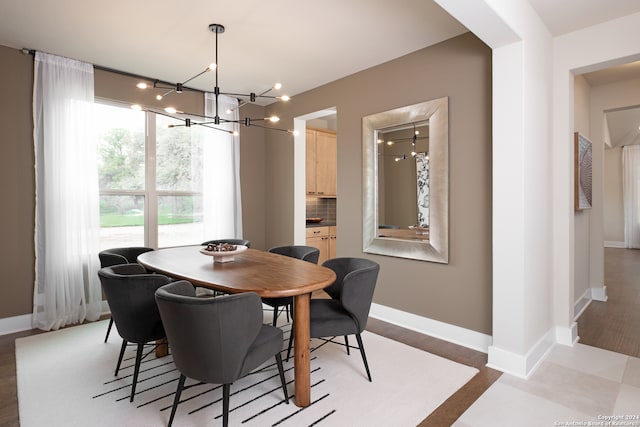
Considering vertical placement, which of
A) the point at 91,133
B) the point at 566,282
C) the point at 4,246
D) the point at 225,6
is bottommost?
the point at 566,282

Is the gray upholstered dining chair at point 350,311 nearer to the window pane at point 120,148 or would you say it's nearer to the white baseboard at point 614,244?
the window pane at point 120,148

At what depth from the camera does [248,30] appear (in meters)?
3.02

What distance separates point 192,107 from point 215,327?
3.77m

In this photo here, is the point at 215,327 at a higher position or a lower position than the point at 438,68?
lower

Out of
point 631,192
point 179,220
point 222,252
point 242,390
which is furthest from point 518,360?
point 631,192

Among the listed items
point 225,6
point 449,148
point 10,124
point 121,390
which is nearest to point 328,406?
point 121,390

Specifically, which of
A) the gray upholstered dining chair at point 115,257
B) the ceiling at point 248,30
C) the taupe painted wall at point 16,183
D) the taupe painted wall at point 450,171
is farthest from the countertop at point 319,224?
the taupe painted wall at point 16,183

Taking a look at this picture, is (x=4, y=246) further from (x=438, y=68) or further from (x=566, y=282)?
(x=566, y=282)

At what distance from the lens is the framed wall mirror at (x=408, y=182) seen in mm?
3279

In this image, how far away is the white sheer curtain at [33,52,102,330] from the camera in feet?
11.6

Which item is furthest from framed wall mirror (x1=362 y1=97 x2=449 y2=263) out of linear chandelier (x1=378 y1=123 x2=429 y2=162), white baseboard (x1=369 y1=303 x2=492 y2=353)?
white baseboard (x1=369 y1=303 x2=492 y2=353)

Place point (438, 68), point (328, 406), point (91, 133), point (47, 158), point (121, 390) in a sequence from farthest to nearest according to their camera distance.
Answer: point (91, 133)
point (47, 158)
point (438, 68)
point (121, 390)
point (328, 406)

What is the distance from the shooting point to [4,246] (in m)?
3.42

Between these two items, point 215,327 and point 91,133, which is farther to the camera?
point 91,133
